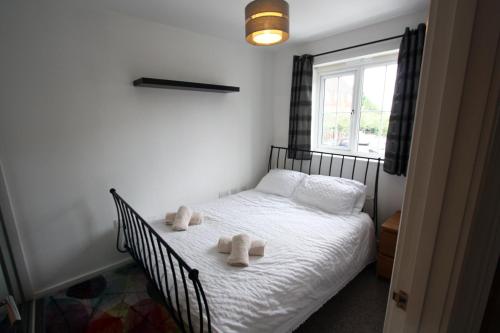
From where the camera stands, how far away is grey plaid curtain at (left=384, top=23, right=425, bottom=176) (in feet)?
6.80

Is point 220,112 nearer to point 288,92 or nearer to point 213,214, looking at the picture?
point 288,92

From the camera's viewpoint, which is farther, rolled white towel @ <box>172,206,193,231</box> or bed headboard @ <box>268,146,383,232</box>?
bed headboard @ <box>268,146,383,232</box>

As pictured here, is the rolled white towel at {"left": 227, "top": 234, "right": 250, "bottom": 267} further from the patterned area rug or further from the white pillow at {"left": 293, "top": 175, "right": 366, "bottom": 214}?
the white pillow at {"left": 293, "top": 175, "right": 366, "bottom": 214}

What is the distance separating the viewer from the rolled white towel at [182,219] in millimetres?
2010

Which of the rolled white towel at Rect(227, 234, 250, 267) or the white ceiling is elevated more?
the white ceiling

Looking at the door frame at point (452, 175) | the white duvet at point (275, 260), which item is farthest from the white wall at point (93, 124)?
the door frame at point (452, 175)

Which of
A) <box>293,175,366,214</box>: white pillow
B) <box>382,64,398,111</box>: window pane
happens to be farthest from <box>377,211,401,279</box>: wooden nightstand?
<box>382,64,398,111</box>: window pane

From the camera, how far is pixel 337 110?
296 cm

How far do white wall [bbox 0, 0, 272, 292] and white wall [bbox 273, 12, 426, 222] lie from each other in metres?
0.66

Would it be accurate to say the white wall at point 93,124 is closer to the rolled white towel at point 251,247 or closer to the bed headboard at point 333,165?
the bed headboard at point 333,165

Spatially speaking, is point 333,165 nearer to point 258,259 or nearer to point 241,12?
point 258,259

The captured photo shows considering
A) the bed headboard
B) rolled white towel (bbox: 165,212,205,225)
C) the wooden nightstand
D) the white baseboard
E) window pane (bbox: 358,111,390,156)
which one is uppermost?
window pane (bbox: 358,111,390,156)

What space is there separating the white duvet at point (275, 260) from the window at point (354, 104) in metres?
0.96

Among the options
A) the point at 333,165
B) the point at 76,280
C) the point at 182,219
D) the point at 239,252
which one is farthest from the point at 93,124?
the point at 333,165
